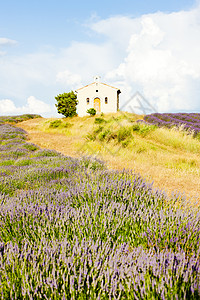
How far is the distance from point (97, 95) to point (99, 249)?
29548mm

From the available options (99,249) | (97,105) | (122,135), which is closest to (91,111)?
(97,105)

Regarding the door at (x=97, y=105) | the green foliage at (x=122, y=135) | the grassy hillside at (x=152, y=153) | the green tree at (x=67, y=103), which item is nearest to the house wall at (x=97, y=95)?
the door at (x=97, y=105)

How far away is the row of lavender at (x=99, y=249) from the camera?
1.33 metres

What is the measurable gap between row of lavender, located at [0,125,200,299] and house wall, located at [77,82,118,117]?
1060 inches

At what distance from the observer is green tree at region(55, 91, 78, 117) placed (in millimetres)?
31391

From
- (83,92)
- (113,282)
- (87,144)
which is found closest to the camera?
(113,282)

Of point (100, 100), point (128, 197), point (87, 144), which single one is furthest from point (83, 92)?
point (128, 197)

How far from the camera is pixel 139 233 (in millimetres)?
2137

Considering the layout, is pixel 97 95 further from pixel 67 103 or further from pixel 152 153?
pixel 152 153

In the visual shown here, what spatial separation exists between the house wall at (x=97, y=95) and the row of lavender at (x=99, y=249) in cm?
2692

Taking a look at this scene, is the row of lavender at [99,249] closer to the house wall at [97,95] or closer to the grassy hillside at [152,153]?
the grassy hillside at [152,153]

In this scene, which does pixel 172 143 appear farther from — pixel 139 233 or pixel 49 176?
pixel 139 233

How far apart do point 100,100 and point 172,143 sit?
2034cm

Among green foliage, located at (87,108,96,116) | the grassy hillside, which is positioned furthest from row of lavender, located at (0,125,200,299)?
green foliage, located at (87,108,96,116)
